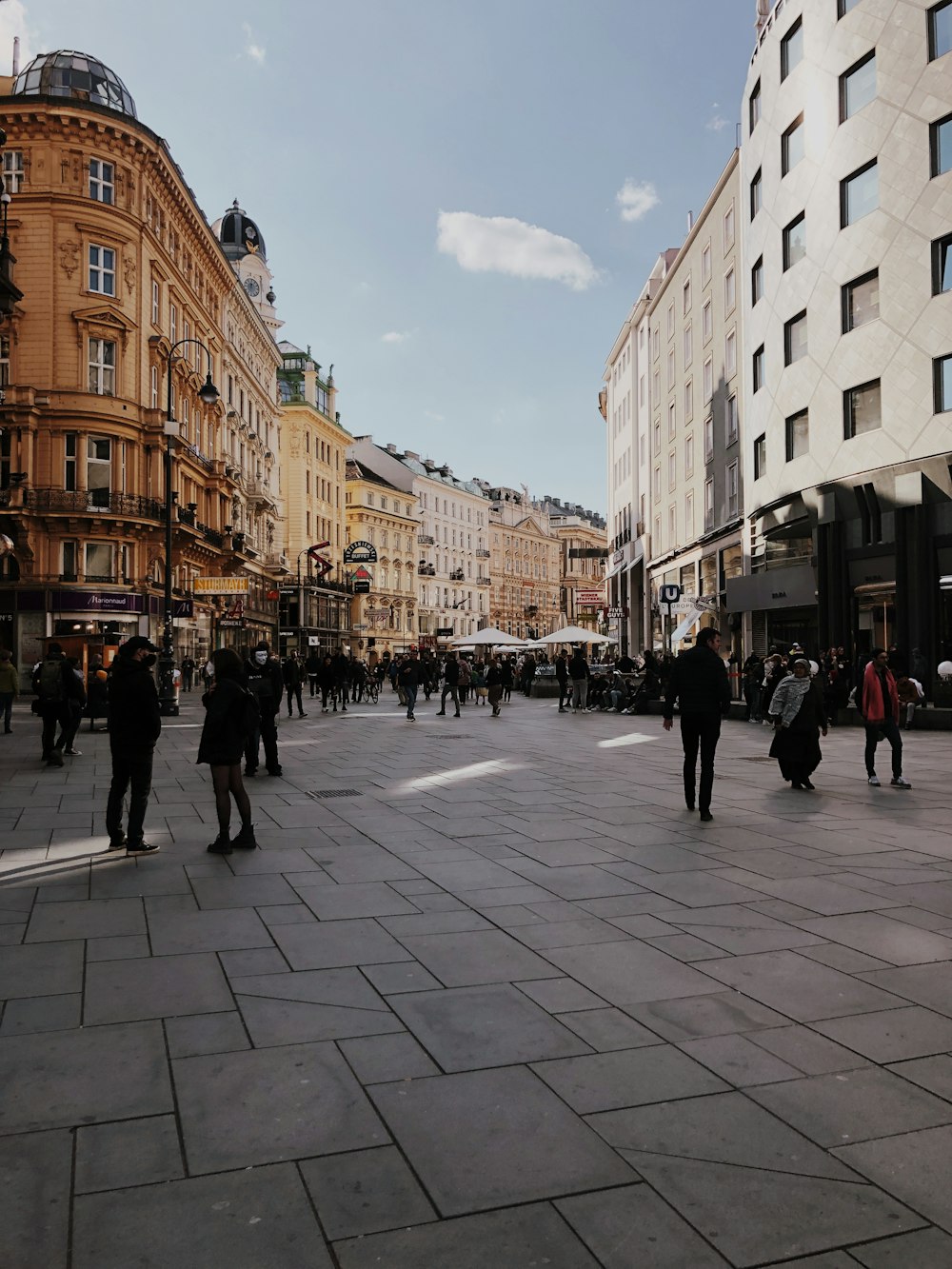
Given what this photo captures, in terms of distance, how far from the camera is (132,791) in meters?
→ 8.67

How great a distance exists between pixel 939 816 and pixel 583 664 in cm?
1939

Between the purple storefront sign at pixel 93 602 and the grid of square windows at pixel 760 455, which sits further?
the purple storefront sign at pixel 93 602

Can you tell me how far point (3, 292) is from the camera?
22.1 m

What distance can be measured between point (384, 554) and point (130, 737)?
301 ft

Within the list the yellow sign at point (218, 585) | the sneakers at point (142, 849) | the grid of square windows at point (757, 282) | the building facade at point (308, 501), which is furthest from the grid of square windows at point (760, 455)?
the building facade at point (308, 501)

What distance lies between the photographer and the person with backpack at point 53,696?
15844mm

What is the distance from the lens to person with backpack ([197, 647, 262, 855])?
8.55 m

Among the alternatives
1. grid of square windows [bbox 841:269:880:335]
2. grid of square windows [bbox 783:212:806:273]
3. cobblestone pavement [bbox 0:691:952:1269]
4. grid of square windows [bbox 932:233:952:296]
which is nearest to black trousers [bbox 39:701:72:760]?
cobblestone pavement [bbox 0:691:952:1269]

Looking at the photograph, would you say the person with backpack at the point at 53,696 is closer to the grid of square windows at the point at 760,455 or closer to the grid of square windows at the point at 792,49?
the grid of square windows at the point at 760,455

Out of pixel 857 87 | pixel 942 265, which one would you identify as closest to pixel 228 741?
pixel 942 265

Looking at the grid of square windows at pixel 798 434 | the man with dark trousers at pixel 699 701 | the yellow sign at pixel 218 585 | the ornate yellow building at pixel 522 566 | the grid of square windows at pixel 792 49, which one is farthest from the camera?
the ornate yellow building at pixel 522 566

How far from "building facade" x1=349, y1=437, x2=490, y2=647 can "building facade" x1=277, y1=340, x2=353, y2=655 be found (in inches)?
781

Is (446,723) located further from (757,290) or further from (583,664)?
(757,290)

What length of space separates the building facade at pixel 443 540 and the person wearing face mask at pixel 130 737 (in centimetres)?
9436
